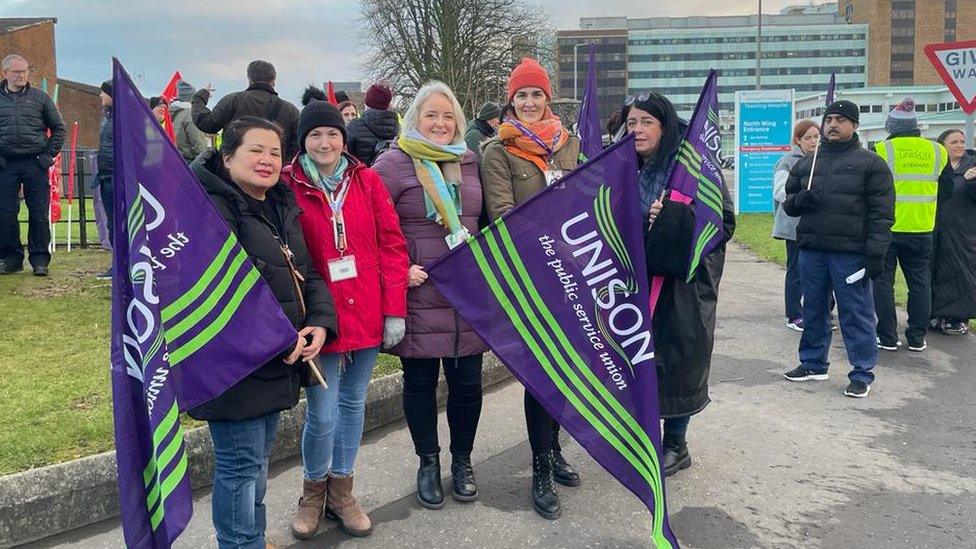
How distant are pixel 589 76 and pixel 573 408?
10.5 feet

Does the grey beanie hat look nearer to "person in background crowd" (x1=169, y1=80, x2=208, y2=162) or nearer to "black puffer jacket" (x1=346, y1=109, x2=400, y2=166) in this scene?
"black puffer jacket" (x1=346, y1=109, x2=400, y2=166)

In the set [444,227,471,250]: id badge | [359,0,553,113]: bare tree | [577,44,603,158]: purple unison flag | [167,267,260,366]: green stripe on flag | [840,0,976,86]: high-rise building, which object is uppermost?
[840,0,976,86]: high-rise building

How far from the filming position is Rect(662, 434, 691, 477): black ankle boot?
14.2ft

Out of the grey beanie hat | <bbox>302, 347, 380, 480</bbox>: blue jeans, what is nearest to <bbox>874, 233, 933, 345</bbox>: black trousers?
the grey beanie hat

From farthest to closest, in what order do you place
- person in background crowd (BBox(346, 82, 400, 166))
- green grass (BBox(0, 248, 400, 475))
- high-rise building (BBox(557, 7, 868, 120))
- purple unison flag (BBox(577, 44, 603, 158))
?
high-rise building (BBox(557, 7, 868, 120))
person in background crowd (BBox(346, 82, 400, 166))
purple unison flag (BBox(577, 44, 603, 158))
green grass (BBox(0, 248, 400, 475))

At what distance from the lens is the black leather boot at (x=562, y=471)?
420 centimetres

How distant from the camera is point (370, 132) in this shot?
6762 millimetres

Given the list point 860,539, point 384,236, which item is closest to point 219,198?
point 384,236

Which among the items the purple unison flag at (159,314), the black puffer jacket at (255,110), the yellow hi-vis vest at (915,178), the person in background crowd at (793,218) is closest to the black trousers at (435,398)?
the purple unison flag at (159,314)

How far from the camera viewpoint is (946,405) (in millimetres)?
5605

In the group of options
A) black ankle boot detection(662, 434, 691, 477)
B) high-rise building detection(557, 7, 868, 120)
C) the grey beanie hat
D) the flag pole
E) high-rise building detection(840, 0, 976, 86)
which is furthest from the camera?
high-rise building detection(557, 7, 868, 120)

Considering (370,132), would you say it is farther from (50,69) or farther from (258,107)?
(50,69)

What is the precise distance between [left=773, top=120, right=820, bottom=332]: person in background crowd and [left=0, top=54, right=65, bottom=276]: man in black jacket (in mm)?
7485

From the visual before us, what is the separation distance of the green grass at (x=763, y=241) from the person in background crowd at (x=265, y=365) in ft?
26.8
